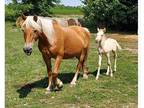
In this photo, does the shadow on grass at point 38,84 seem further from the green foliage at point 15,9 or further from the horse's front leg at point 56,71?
the green foliage at point 15,9

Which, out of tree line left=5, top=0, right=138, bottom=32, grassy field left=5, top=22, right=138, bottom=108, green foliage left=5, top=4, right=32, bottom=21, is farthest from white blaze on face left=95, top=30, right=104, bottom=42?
green foliage left=5, top=4, right=32, bottom=21

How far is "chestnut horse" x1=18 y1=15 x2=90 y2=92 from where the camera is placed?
308 inches

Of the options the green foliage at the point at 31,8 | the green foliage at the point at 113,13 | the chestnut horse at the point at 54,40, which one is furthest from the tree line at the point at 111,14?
the chestnut horse at the point at 54,40

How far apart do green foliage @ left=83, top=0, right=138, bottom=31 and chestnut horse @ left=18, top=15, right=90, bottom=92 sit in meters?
16.4

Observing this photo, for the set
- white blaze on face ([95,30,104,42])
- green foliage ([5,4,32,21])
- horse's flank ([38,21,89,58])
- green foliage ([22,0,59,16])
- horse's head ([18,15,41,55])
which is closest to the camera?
horse's head ([18,15,41,55])

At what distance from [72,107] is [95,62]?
562 cm

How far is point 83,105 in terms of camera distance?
772 centimetres

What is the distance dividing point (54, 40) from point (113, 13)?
18824mm

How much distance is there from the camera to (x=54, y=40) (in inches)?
333

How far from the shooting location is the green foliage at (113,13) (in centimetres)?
2608

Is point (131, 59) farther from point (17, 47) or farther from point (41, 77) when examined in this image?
point (17, 47)

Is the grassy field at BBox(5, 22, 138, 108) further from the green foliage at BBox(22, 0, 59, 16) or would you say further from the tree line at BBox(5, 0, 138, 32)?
the green foliage at BBox(22, 0, 59, 16)

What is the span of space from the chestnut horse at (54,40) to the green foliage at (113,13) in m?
16.4
